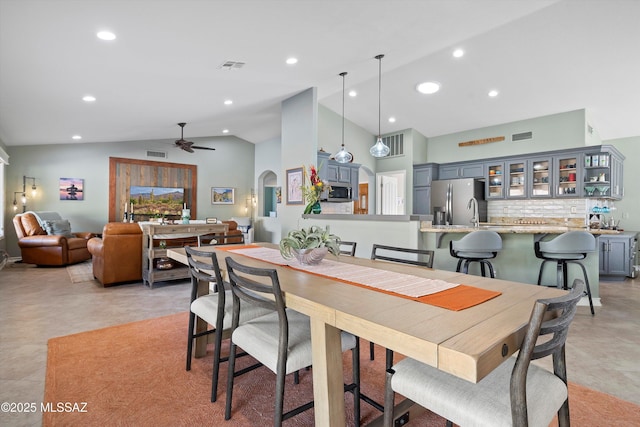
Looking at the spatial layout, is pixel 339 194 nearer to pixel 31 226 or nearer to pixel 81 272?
pixel 81 272

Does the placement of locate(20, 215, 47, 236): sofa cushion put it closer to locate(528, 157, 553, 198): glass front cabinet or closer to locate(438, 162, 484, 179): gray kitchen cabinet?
locate(438, 162, 484, 179): gray kitchen cabinet

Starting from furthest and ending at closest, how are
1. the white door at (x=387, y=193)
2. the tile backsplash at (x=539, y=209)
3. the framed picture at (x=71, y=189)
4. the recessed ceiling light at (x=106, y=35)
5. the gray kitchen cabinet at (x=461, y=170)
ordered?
the framed picture at (x=71, y=189) → the white door at (x=387, y=193) → the gray kitchen cabinet at (x=461, y=170) → the tile backsplash at (x=539, y=209) → the recessed ceiling light at (x=106, y=35)

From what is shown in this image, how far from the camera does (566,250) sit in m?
3.64

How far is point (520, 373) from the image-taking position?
100 cm

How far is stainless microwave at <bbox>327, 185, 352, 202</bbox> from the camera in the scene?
6445 mm

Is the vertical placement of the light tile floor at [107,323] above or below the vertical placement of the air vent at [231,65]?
below

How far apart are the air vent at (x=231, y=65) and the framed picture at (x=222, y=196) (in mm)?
6212

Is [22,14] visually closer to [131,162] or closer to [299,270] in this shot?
[299,270]

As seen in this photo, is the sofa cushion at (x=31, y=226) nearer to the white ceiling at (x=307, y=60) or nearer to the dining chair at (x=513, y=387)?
the white ceiling at (x=307, y=60)

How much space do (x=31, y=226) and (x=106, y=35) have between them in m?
5.58

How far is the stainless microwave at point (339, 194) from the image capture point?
6445mm

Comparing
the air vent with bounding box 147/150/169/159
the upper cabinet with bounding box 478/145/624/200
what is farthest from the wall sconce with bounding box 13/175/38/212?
the upper cabinet with bounding box 478/145/624/200

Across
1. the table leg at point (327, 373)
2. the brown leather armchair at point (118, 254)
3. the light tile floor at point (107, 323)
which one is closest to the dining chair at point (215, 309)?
the table leg at point (327, 373)

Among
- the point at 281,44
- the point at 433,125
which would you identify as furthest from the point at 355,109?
the point at 281,44
